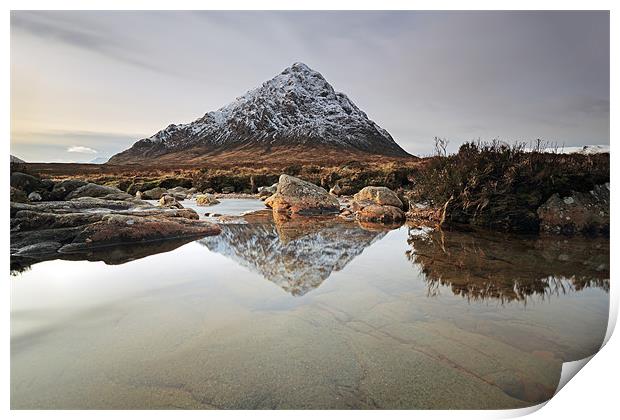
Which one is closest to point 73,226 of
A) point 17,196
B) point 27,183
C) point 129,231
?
point 129,231

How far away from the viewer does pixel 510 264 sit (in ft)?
12.8

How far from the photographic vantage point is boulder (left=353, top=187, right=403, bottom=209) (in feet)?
27.7

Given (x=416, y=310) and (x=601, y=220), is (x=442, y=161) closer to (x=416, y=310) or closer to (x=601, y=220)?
(x=601, y=220)

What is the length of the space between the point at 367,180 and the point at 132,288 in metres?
11.3

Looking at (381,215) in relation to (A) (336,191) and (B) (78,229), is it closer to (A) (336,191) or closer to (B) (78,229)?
(B) (78,229)

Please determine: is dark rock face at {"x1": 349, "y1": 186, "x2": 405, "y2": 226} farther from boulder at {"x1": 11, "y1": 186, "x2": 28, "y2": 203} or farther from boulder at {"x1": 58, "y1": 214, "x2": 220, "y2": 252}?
boulder at {"x1": 11, "y1": 186, "x2": 28, "y2": 203}

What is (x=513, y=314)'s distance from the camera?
8.92ft

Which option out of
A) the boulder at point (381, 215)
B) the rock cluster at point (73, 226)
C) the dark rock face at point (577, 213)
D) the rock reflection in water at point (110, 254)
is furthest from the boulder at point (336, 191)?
the rock reflection in water at point (110, 254)

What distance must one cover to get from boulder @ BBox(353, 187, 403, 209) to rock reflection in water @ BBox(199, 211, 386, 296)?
148 cm

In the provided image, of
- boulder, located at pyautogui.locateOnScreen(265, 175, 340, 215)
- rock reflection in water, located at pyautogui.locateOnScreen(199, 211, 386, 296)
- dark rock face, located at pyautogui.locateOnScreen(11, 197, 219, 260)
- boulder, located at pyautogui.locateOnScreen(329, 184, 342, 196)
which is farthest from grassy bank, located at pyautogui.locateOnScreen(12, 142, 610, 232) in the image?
boulder, located at pyautogui.locateOnScreen(329, 184, 342, 196)

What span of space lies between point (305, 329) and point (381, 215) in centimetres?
520

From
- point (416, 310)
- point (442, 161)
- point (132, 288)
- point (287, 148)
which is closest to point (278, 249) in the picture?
point (132, 288)

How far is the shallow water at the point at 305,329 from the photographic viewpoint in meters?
1.95

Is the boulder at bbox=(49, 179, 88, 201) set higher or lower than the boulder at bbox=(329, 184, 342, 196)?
lower
